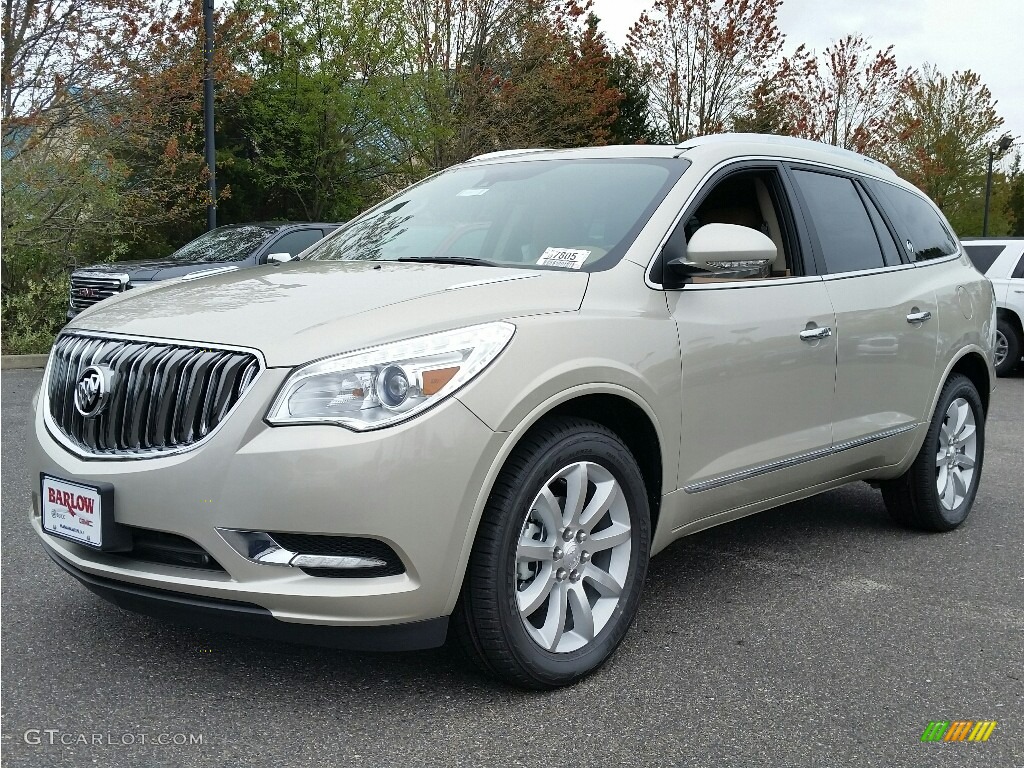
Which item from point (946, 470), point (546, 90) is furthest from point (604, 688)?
point (546, 90)

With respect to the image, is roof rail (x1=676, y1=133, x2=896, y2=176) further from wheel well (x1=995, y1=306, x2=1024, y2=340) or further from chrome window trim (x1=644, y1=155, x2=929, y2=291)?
wheel well (x1=995, y1=306, x2=1024, y2=340)

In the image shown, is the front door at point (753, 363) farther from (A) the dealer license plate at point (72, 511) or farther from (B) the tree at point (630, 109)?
(B) the tree at point (630, 109)

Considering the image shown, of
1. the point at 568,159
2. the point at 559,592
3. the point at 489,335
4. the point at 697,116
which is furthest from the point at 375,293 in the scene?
the point at 697,116

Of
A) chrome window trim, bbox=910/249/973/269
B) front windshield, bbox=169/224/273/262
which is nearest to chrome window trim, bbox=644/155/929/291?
chrome window trim, bbox=910/249/973/269

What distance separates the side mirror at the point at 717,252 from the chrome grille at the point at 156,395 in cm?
154

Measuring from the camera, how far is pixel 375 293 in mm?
3303

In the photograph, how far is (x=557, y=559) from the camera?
3307mm

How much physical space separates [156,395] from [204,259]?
1083 cm

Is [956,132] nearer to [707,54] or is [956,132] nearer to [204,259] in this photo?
[707,54]

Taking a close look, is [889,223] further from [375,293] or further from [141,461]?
[141,461]

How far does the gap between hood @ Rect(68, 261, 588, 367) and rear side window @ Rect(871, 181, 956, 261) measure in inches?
94.1

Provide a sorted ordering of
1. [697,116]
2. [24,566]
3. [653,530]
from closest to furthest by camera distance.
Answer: [653,530]
[24,566]
[697,116]

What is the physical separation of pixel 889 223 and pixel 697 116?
24.5m

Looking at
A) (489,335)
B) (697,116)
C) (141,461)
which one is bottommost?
(141,461)
